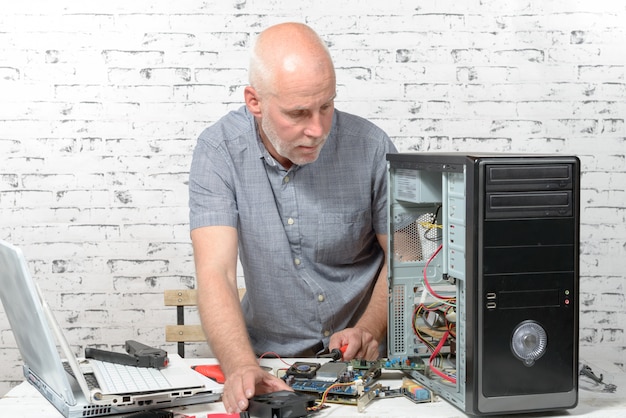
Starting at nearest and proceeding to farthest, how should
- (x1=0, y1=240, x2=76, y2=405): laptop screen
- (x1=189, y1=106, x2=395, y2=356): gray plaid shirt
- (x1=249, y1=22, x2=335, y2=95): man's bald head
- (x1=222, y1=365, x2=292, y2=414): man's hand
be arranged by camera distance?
(x1=0, y1=240, x2=76, y2=405): laptop screen < (x1=222, y1=365, x2=292, y2=414): man's hand < (x1=249, y1=22, x2=335, y2=95): man's bald head < (x1=189, y1=106, x2=395, y2=356): gray plaid shirt

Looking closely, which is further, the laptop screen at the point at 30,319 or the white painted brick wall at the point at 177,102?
the white painted brick wall at the point at 177,102

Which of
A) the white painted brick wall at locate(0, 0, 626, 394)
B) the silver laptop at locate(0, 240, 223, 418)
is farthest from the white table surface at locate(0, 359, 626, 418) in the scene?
the white painted brick wall at locate(0, 0, 626, 394)

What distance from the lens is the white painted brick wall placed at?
3396 millimetres

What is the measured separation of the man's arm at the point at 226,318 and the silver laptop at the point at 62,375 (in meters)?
0.08

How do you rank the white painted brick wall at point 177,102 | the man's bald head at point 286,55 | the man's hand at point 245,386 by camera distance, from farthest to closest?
the white painted brick wall at point 177,102 < the man's bald head at point 286,55 < the man's hand at point 245,386

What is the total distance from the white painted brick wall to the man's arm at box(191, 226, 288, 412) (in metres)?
1.53

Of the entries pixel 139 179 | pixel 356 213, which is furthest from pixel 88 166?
pixel 356 213

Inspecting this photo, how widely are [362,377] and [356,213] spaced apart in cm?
56

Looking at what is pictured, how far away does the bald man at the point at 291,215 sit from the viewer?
1897mm

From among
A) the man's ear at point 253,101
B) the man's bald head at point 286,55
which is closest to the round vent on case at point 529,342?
the man's bald head at point 286,55

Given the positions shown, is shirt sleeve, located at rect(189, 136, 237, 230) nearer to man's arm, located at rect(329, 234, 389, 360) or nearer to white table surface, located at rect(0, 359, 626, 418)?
man's arm, located at rect(329, 234, 389, 360)

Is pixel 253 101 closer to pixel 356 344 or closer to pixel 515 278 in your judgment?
pixel 356 344

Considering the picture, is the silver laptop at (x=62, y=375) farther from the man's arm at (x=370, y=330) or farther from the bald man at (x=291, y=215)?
the man's arm at (x=370, y=330)

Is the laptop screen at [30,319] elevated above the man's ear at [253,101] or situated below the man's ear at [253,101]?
below
